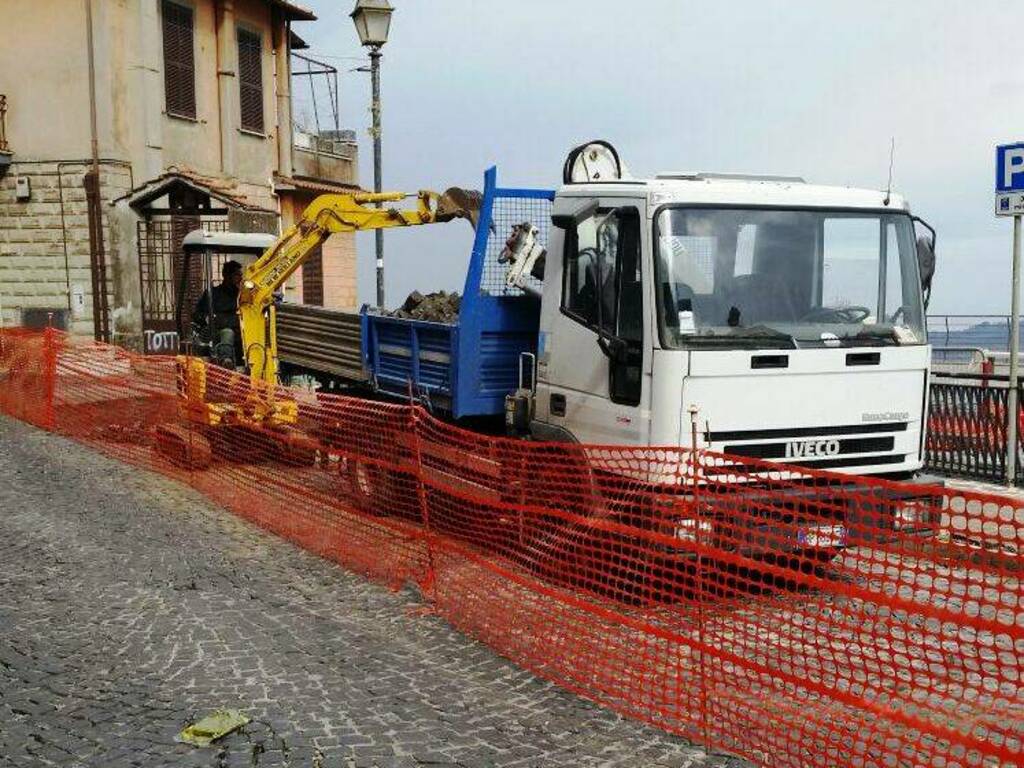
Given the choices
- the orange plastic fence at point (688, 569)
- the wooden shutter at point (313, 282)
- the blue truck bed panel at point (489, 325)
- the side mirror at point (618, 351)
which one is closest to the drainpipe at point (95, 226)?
the wooden shutter at point (313, 282)

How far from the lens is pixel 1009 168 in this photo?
9.66 m

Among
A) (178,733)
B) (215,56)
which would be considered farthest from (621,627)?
(215,56)

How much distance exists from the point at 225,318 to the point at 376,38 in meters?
3.99

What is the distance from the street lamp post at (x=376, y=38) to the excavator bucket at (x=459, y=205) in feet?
10.0

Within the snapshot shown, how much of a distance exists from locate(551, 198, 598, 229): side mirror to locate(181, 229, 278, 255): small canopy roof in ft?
20.8

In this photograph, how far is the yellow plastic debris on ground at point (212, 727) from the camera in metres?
4.65

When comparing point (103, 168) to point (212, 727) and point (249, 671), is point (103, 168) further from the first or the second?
point (212, 727)

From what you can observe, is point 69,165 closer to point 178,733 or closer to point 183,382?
point 183,382

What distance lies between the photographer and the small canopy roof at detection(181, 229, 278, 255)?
12.5 metres

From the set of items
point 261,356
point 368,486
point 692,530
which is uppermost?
point 261,356

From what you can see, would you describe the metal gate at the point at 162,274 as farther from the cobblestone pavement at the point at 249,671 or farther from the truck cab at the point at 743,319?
the truck cab at the point at 743,319

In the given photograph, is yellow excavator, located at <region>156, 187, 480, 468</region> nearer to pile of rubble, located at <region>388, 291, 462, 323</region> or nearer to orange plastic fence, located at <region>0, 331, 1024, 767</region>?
orange plastic fence, located at <region>0, 331, 1024, 767</region>

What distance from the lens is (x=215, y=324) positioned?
41.0ft

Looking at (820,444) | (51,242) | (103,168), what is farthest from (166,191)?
(820,444)
